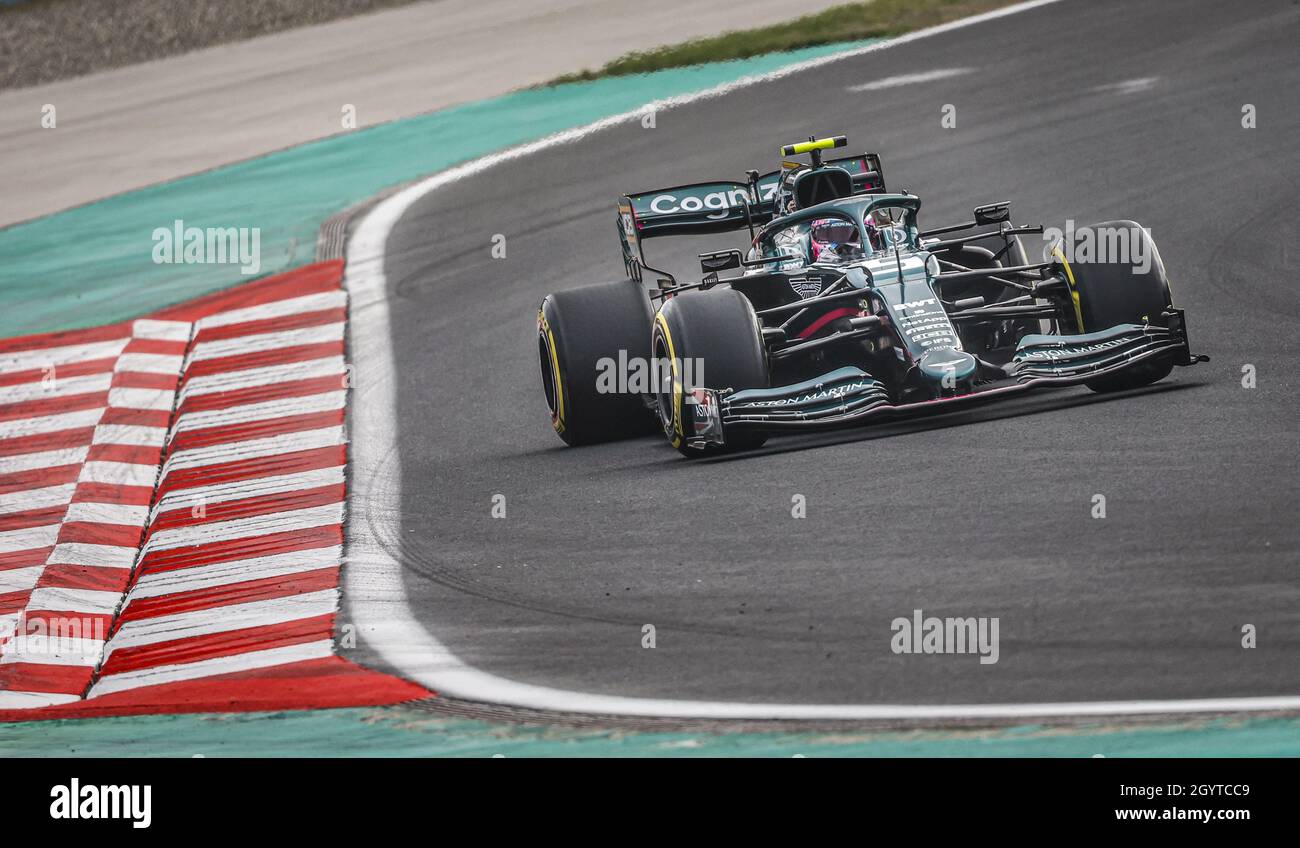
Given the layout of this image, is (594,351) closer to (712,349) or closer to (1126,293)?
(712,349)

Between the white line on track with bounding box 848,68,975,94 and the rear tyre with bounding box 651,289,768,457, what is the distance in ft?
29.5

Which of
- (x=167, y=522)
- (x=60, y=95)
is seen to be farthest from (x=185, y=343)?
(x=60, y=95)

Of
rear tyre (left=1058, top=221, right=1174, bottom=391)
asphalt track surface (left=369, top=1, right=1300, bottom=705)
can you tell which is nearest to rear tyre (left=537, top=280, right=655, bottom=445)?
asphalt track surface (left=369, top=1, right=1300, bottom=705)

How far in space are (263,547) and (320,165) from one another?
31.7ft

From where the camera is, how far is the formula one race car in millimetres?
8258

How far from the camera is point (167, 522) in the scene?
9.32m

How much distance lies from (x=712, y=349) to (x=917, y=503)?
4.65 feet

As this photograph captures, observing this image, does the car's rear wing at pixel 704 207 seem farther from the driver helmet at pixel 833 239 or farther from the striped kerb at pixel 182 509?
the striped kerb at pixel 182 509

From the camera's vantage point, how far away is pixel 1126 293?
29.1 ft

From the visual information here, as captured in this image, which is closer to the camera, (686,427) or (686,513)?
(686,513)

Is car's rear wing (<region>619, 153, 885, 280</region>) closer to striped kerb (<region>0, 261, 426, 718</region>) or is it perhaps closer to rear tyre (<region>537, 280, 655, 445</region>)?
rear tyre (<region>537, 280, 655, 445</region>)
